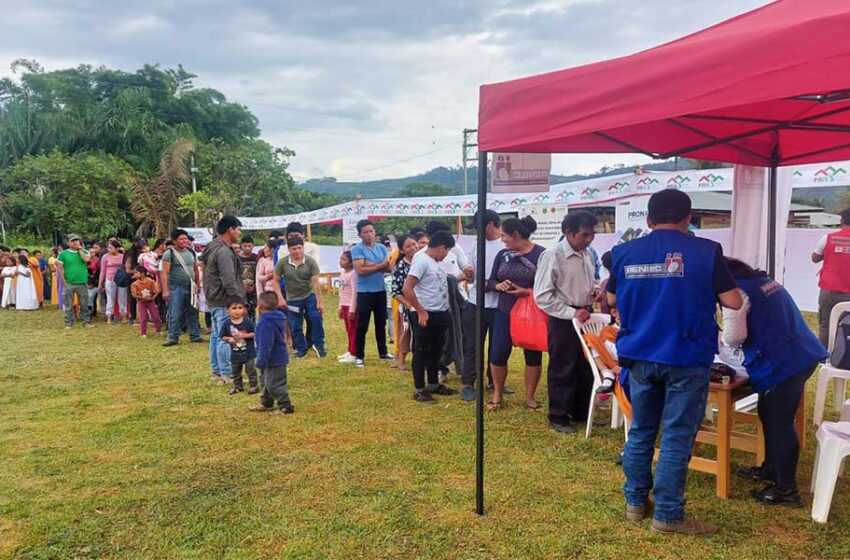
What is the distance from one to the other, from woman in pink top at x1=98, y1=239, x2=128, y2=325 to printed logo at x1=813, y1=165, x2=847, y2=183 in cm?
1105

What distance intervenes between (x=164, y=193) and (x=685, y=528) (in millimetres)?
31124

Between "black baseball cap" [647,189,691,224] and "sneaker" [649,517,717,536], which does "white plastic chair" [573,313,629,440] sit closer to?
"sneaker" [649,517,717,536]

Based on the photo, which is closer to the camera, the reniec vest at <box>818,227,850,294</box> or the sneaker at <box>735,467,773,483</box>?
the sneaker at <box>735,467,773,483</box>

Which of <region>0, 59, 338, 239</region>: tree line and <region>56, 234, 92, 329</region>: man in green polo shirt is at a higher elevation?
<region>0, 59, 338, 239</region>: tree line

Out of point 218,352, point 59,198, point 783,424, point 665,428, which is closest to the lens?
point 665,428

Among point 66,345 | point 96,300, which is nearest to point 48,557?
point 66,345

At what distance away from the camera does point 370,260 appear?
6.28m

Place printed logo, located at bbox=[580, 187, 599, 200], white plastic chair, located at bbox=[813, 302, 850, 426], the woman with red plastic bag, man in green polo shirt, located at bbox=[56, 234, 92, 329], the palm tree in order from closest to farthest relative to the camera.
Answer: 1. white plastic chair, located at bbox=[813, 302, 850, 426]
2. the woman with red plastic bag
3. man in green polo shirt, located at bbox=[56, 234, 92, 329]
4. printed logo, located at bbox=[580, 187, 599, 200]
5. the palm tree

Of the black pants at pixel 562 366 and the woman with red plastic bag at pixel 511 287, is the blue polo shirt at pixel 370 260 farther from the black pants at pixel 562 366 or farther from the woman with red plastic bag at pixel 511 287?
the black pants at pixel 562 366

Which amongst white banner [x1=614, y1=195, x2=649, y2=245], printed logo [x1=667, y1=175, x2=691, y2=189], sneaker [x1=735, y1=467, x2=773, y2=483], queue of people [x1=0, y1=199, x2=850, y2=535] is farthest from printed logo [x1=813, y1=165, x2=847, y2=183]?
sneaker [x1=735, y1=467, x2=773, y2=483]

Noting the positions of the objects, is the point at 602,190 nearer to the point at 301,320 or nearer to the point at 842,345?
the point at 301,320

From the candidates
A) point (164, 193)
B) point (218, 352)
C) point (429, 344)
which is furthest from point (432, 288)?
point (164, 193)

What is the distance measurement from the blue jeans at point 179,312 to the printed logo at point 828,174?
884cm

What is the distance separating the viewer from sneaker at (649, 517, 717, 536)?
9.22 ft
